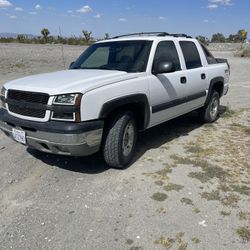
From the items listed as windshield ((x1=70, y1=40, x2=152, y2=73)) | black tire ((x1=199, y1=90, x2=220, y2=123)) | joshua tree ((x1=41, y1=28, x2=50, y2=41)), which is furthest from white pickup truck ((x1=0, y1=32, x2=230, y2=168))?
joshua tree ((x1=41, y1=28, x2=50, y2=41))

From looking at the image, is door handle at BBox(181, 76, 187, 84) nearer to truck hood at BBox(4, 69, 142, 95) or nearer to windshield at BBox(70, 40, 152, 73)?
windshield at BBox(70, 40, 152, 73)

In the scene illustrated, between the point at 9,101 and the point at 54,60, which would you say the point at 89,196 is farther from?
the point at 54,60

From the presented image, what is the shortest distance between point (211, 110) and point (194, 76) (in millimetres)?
1416

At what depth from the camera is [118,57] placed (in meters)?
Result: 5.36

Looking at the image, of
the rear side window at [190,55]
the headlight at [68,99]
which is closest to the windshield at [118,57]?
the rear side window at [190,55]

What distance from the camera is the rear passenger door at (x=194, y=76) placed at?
240 inches

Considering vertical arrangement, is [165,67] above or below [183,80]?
above

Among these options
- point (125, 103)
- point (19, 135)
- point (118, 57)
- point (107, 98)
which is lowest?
point (19, 135)

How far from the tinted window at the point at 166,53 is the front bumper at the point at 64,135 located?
1667mm

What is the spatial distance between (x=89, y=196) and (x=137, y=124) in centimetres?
152

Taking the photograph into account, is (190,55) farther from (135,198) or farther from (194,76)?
(135,198)

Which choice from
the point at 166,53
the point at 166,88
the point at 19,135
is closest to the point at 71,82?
the point at 19,135

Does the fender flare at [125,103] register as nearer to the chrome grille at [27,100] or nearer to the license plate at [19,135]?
the chrome grille at [27,100]

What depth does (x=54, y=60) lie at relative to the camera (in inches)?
805
